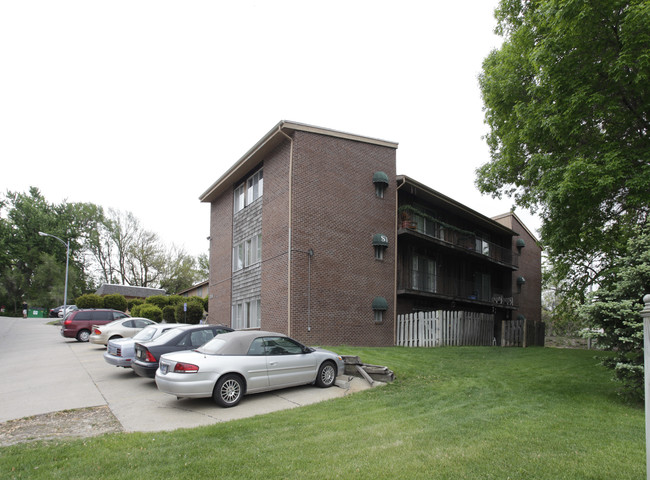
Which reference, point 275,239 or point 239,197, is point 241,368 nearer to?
point 275,239

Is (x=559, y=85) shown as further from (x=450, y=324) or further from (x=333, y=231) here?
(x=450, y=324)

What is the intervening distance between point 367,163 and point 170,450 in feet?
52.8

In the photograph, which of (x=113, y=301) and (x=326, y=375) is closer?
(x=326, y=375)

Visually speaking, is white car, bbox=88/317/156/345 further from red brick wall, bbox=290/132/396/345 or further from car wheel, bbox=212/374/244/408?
car wheel, bbox=212/374/244/408

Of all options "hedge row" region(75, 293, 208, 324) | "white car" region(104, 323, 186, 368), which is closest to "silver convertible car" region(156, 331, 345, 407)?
"white car" region(104, 323, 186, 368)

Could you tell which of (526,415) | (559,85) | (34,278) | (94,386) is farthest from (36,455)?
(34,278)

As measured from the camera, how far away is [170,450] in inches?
225

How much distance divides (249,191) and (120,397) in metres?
14.5

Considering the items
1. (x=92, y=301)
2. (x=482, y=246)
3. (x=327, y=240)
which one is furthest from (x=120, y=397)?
(x=92, y=301)

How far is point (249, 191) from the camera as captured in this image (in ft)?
75.0

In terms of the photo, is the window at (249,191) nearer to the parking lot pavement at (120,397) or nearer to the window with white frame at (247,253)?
the window with white frame at (247,253)

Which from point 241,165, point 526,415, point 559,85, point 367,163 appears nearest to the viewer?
point 526,415

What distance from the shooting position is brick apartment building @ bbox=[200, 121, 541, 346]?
710 inches

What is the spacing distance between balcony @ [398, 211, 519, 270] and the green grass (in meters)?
12.6
